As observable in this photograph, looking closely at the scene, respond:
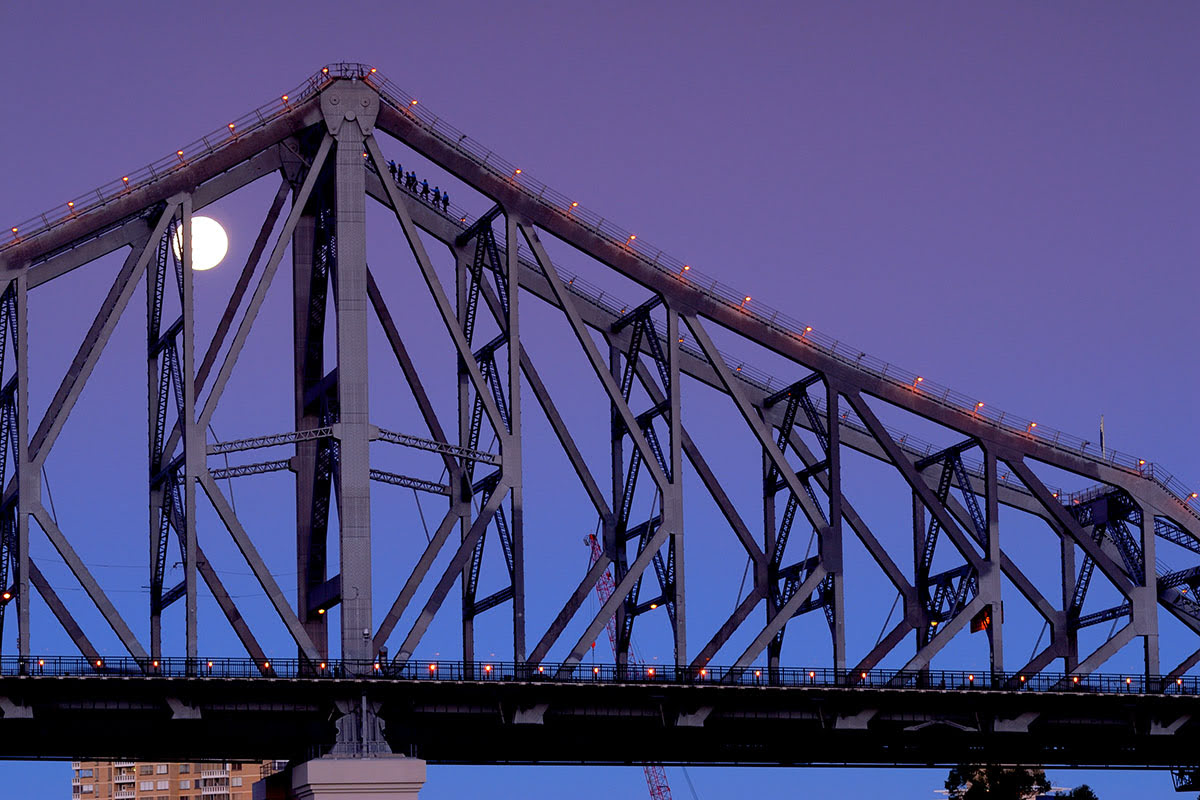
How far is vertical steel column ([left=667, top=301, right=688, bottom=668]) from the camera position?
11962 cm

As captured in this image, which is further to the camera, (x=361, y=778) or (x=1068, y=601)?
(x=1068, y=601)

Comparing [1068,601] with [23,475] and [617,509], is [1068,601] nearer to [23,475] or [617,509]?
[617,509]

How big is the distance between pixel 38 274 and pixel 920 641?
5058 cm

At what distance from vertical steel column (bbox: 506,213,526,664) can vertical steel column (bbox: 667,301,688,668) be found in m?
8.08

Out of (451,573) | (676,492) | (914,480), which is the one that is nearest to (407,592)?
(451,573)

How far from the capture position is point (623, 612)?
124812 millimetres

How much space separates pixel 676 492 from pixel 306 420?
19.8m

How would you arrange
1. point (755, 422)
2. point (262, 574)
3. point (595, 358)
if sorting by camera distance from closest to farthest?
point (262, 574), point (595, 358), point (755, 422)

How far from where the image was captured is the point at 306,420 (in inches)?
4862

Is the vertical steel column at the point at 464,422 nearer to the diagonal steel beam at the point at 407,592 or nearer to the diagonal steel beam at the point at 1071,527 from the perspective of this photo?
the diagonal steel beam at the point at 407,592

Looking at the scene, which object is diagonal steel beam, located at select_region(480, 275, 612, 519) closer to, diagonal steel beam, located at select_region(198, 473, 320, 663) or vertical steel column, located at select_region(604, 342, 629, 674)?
vertical steel column, located at select_region(604, 342, 629, 674)

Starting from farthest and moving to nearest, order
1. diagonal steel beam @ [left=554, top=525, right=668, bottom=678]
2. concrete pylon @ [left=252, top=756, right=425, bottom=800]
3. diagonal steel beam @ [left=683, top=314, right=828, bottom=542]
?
diagonal steel beam @ [left=683, top=314, right=828, bottom=542]
diagonal steel beam @ [left=554, top=525, right=668, bottom=678]
concrete pylon @ [left=252, top=756, right=425, bottom=800]

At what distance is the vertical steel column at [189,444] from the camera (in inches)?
4257

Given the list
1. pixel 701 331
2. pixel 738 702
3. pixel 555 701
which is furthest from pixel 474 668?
pixel 701 331
